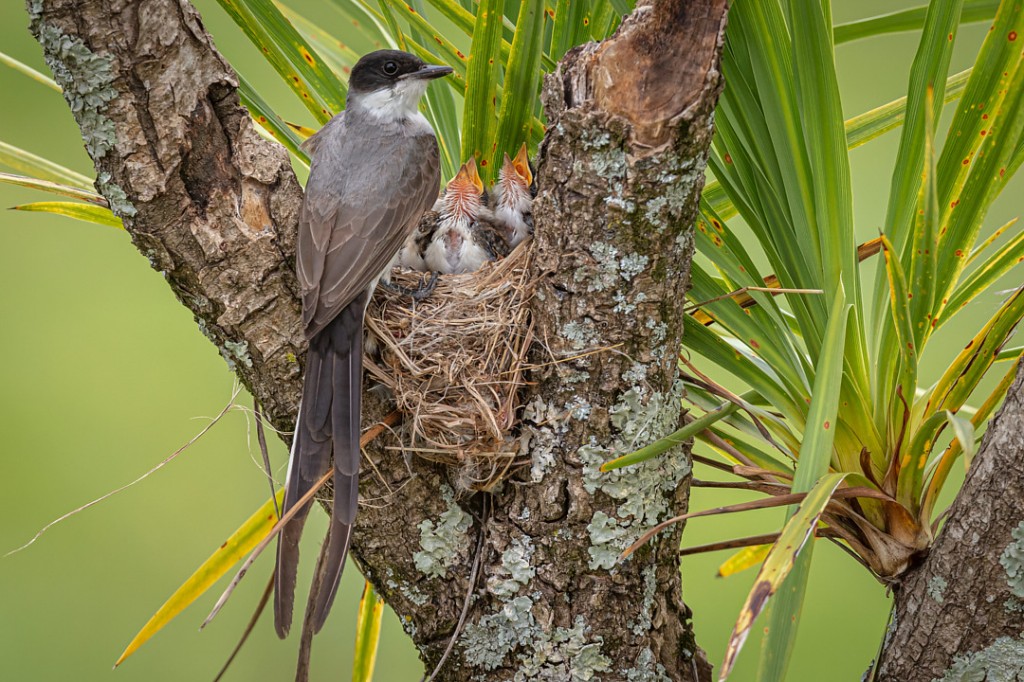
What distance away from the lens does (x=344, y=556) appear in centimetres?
129

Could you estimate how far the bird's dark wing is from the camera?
4.49ft

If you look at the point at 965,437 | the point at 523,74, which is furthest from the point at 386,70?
the point at 965,437

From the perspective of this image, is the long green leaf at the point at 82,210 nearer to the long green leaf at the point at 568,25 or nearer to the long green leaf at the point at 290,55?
the long green leaf at the point at 290,55

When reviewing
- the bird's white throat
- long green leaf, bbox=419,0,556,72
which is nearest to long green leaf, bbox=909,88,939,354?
long green leaf, bbox=419,0,556,72

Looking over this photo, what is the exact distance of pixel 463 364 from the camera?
1515mm

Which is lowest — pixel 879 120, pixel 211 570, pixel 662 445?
pixel 211 570

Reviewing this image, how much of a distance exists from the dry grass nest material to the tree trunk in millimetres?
Answer: 48

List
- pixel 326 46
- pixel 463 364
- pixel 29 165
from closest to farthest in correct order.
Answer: pixel 463 364 → pixel 29 165 → pixel 326 46

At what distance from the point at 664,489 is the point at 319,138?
109 cm

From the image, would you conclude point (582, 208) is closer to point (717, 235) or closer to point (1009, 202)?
point (717, 235)

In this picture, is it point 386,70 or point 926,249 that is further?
point 386,70

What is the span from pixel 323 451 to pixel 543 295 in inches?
16.7

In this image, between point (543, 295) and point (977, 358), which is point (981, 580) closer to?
point (977, 358)

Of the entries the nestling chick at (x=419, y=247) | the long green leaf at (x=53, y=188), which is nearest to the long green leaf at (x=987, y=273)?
the nestling chick at (x=419, y=247)
